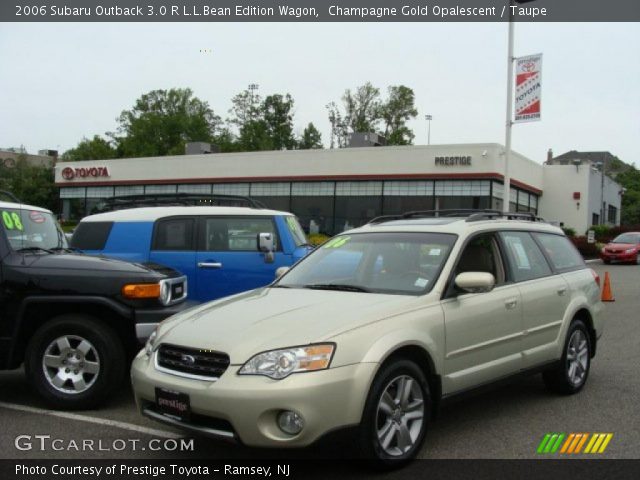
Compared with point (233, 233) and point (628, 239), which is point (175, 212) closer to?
point (233, 233)

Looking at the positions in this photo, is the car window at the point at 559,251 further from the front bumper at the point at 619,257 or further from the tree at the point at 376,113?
the tree at the point at 376,113

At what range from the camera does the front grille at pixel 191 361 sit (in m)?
3.97

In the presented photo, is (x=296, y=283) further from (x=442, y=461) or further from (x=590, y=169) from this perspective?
(x=590, y=169)

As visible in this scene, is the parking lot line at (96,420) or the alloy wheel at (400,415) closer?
the alloy wheel at (400,415)

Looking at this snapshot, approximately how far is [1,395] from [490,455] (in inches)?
172

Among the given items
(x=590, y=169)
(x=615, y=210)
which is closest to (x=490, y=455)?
(x=590, y=169)

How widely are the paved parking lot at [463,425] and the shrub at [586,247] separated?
26.4 metres

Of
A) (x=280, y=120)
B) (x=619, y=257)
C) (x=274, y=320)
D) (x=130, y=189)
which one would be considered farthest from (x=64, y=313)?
(x=280, y=120)

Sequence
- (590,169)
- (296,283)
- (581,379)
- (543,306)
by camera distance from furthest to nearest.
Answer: (590,169) < (581,379) < (543,306) < (296,283)

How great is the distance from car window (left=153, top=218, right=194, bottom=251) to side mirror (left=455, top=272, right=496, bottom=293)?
425 cm

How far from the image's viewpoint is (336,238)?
19.4 ft

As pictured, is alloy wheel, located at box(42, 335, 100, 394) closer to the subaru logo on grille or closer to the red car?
the subaru logo on grille

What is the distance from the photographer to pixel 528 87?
61.0 ft
